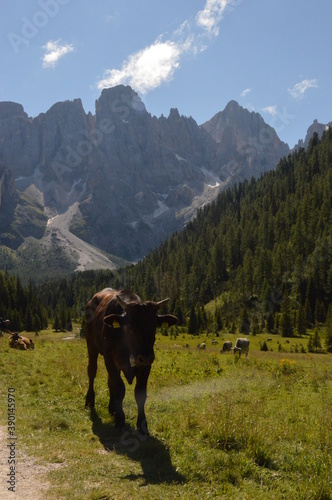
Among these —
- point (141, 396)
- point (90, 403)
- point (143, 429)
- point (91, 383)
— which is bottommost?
point (90, 403)

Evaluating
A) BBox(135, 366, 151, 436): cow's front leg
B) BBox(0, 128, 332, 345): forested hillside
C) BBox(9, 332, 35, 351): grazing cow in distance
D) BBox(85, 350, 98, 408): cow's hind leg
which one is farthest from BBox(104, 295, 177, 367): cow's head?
BBox(0, 128, 332, 345): forested hillside

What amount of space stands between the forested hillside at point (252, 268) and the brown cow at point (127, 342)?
67.0 metres

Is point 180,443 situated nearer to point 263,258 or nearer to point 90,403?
point 90,403

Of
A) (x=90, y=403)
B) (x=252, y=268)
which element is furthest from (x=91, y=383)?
(x=252, y=268)

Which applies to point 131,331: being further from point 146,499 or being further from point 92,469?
point 146,499

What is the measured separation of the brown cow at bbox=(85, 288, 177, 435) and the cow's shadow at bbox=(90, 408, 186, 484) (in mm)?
314

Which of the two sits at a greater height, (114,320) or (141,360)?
(114,320)

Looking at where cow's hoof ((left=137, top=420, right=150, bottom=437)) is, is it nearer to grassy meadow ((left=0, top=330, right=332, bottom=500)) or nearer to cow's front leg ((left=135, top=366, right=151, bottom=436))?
cow's front leg ((left=135, top=366, right=151, bottom=436))

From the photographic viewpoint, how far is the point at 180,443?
27.2ft

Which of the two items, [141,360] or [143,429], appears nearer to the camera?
[141,360]

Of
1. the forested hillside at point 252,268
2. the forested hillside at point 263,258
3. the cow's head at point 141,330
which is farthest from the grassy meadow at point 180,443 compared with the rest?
the forested hillside at point 263,258

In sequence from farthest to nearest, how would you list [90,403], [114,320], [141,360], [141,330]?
1. [90,403]
2. [114,320]
3. [141,330]
4. [141,360]

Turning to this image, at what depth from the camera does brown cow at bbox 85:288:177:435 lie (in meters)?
8.58

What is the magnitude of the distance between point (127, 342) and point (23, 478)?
3638 millimetres
